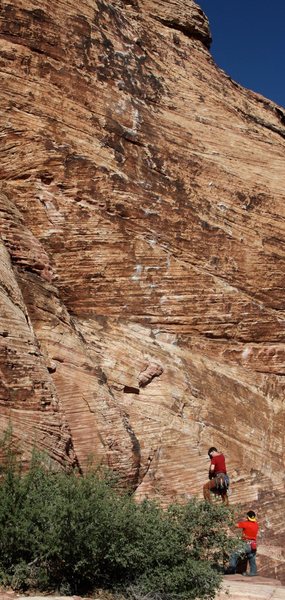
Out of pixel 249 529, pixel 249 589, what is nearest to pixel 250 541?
pixel 249 529

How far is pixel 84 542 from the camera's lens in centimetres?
782

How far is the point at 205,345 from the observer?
46.7 feet

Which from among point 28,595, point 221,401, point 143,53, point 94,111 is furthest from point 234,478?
point 143,53

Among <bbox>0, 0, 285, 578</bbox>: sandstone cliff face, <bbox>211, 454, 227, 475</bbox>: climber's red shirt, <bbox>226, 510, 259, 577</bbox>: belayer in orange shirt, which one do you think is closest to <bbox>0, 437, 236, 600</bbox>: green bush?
<bbox>0, 0, 285, 578</bbox>: sandstone cliff face

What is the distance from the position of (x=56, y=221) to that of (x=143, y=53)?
18.1 feet

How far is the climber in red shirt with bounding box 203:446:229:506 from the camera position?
1155 centimetres

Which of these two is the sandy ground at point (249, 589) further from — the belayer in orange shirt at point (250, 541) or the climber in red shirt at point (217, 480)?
the climber in red shirt at point (217, 480)

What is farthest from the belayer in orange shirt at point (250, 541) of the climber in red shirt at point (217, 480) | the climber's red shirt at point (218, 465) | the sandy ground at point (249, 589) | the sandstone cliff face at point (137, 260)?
the sandstone cliff face at point (137, 260)

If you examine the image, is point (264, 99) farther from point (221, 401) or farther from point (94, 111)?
point (221, 401)

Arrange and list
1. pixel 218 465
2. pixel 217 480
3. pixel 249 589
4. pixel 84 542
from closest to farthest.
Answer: pixel 84 542 < pixel 249 589 < pixel 217 480 < pixel 218 465

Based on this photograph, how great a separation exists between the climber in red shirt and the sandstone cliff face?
654 millimetres

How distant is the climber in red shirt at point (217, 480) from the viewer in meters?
11.5

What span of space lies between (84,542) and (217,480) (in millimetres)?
4185

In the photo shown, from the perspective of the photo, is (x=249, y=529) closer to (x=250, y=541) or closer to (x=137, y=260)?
(x=250, y=541)
